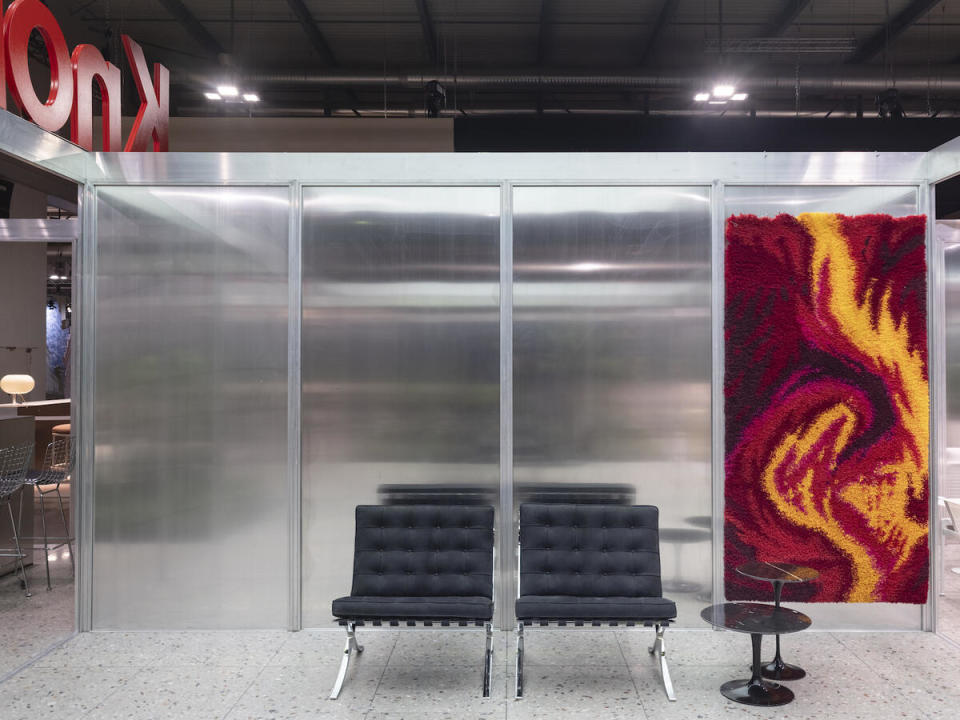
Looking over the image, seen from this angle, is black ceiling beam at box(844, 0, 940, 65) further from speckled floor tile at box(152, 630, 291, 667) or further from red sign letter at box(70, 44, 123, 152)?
speckled floor tile at box(152, 630, 291, 667)

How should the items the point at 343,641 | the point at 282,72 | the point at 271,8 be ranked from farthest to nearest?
the point at 282,72, the point at 271,8, the point at 343,641

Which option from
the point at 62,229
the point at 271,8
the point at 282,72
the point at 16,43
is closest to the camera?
the point at 16,43

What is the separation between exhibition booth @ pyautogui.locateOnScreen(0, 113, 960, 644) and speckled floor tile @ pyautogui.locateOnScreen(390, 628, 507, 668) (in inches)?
13.9

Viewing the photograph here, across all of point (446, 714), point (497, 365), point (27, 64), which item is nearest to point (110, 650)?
point (446, 714)

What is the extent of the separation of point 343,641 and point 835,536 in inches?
139

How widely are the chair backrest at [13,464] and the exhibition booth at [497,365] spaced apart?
3.95 ft

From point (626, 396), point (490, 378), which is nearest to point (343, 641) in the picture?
point (490, 378)

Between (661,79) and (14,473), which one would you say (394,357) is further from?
(661,79)

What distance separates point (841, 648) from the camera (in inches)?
178

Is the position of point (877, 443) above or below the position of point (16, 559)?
above

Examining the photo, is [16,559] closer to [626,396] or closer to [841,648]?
[626,396]

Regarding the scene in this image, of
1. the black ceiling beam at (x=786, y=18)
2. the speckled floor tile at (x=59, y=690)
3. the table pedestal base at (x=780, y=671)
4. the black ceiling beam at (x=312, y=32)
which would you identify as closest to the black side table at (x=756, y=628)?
the table pedestal base at (x=780, y=671)

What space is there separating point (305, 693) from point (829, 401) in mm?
3958

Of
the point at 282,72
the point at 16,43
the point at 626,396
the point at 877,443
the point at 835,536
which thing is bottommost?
the point at 835,536
